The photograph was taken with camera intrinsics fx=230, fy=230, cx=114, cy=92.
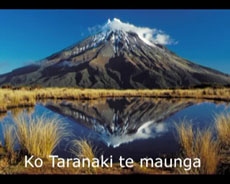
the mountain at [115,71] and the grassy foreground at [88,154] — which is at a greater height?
the mountain at [115,71]

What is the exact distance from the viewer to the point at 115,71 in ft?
436

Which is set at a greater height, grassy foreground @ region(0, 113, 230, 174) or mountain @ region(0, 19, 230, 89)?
mountain @ region(0, 19, 230, 89)

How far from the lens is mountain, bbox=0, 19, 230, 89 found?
319ft

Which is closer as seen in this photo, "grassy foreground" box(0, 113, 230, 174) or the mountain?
"grassy foreground" box(0, 113, 230, 174)

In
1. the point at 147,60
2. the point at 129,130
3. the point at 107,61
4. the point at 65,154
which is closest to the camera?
the point at 65,154

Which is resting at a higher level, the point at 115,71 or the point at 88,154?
the point at 115,71

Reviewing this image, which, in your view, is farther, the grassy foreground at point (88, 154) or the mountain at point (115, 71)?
the mountain at point (115, 71)

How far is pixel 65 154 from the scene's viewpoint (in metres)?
3.96

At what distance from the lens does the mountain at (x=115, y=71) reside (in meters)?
97.3

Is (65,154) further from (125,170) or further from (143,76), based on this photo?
(143,76)

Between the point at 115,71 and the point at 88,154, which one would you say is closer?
the point at 88,154
